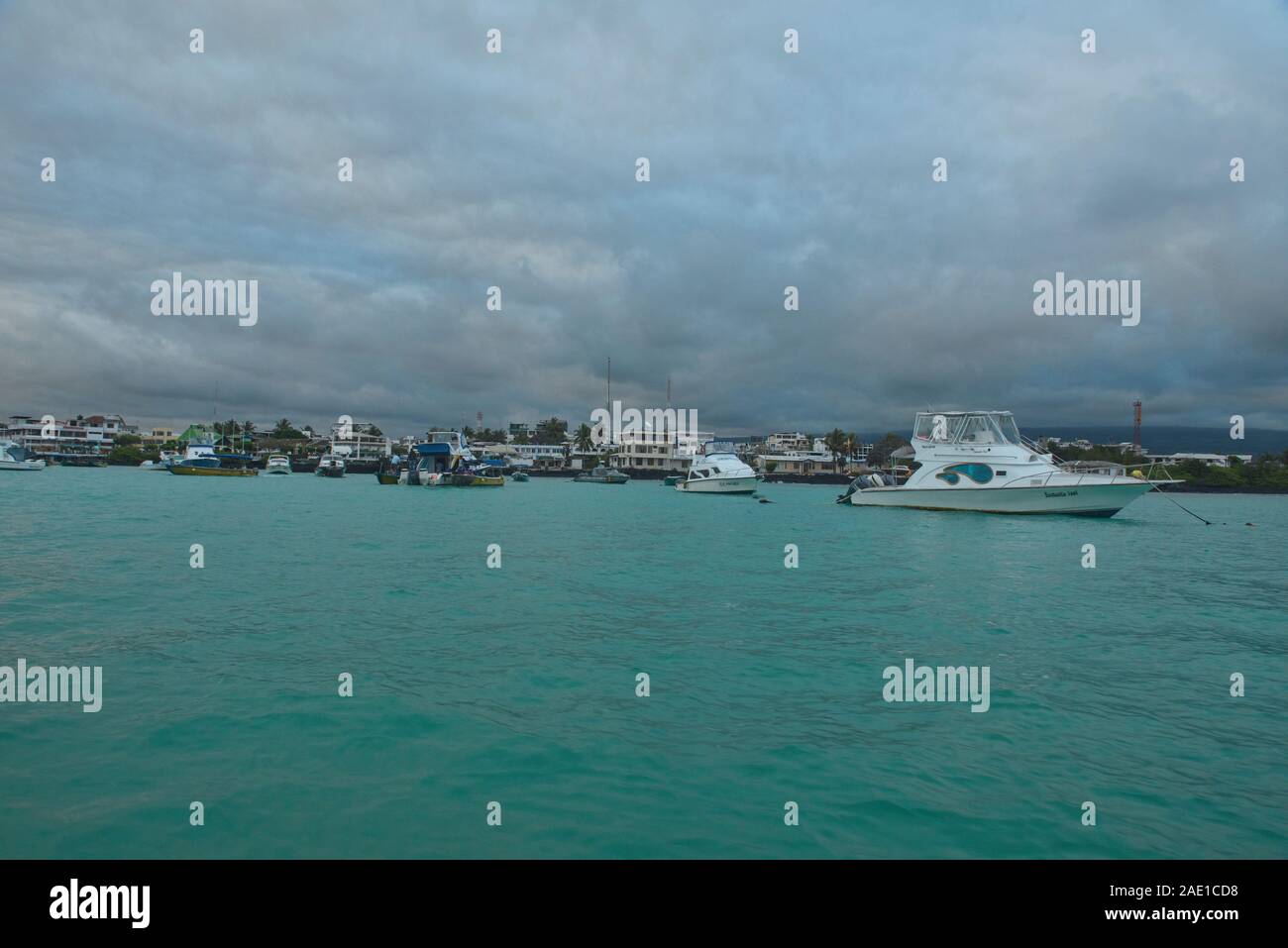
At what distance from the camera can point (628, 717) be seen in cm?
994

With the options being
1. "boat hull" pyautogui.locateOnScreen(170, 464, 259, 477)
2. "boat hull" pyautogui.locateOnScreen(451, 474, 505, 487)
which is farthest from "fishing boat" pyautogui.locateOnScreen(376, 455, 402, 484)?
"boat hull" pyautogui.locateOnScreen(170, 464, 259, 477)

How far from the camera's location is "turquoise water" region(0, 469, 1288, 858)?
272 inches

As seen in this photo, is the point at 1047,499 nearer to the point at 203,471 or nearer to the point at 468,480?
the point at 468,480

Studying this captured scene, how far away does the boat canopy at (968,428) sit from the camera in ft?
163

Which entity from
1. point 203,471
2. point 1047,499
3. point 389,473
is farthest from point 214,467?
point 1047,499

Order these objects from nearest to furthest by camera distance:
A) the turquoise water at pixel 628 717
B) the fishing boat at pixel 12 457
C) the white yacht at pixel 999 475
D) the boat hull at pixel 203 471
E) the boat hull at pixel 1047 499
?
the turquoise water at pixel 628 717 → the boat hull at pixel 1047 499 → the white yacht at pixel 999 475 → the fishing boat at pixel 12 457 → the boat hull at pixel 203 471

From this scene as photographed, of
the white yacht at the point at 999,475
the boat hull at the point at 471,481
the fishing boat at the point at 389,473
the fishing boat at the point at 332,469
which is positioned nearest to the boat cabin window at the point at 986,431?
the white yacht at the point at 999,475

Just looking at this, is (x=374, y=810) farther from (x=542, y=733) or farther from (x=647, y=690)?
(x=647, y=690)

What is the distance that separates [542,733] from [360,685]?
3.39 metres

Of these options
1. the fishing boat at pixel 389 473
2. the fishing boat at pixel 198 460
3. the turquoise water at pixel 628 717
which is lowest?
the turquoise water at pixel 628 717

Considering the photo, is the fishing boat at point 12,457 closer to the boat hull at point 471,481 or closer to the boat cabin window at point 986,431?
the boat hull at point 471,481

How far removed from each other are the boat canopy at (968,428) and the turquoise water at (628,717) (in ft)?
87.7
